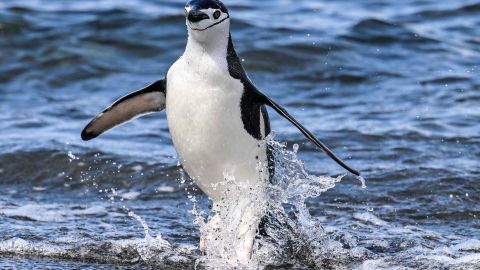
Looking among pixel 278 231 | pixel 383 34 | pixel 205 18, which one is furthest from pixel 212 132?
pixel 383 34

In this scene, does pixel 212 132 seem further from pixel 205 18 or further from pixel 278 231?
pixel 278 231

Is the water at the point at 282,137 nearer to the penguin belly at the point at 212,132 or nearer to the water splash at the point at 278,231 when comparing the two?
the water splash at the point at 278,231

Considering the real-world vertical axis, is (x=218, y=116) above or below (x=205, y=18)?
below

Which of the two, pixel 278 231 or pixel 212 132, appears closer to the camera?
pixel 212 132

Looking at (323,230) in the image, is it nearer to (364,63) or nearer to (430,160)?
(430,160)

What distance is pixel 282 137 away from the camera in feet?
25.3

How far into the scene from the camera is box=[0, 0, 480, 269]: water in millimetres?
5176

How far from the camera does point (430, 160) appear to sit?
693 cm

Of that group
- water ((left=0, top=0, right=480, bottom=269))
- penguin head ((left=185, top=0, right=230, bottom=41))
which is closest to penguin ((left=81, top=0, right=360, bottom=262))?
penguin head ((left=185, top=0, right=230, bottom=41))

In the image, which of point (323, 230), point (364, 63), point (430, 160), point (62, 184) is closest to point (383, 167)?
point (430, 160)

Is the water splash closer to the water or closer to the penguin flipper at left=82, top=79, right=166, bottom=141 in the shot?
the water

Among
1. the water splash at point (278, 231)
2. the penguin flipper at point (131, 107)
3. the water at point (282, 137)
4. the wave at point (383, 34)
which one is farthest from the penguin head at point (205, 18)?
the wave at point (383, 34)

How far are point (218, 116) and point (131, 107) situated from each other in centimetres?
68

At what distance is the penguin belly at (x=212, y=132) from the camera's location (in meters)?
4.61
